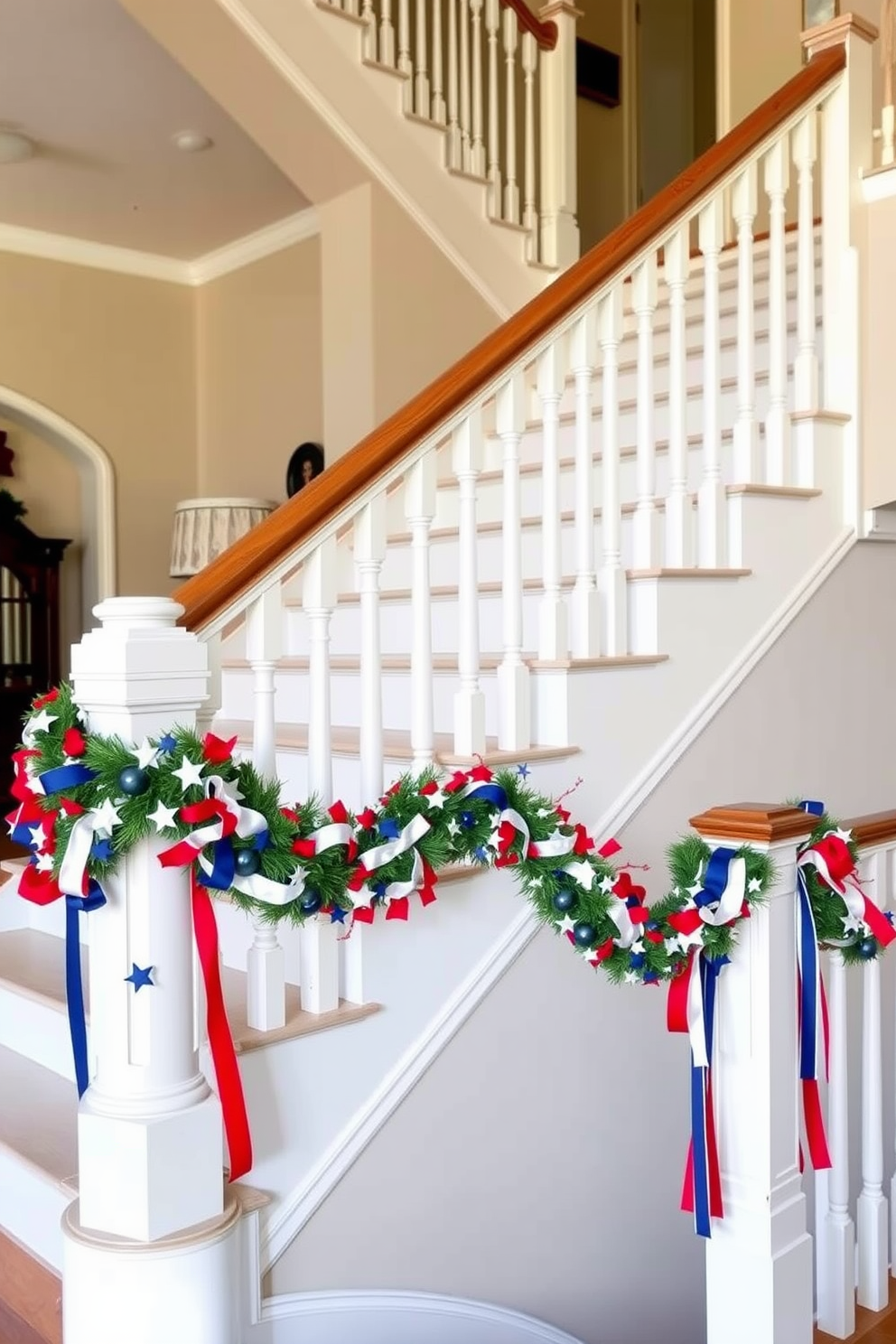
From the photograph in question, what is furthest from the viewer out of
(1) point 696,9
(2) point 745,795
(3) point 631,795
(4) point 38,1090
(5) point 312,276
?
(1) point 696,9

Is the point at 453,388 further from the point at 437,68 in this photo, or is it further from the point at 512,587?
the point at 437,68

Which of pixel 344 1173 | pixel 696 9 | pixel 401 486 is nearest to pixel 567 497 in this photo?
pixel 401 486

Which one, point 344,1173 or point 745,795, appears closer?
point 344,1173

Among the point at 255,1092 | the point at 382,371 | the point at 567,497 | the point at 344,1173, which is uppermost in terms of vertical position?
the point at 382,371

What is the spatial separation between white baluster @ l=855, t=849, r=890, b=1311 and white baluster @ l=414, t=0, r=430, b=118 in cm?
297

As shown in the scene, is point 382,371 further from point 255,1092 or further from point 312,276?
point 255,1092

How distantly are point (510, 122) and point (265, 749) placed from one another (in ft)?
10.5

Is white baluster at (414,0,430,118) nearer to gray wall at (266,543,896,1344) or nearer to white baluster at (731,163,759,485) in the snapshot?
white baluster at (731,163,759,485)

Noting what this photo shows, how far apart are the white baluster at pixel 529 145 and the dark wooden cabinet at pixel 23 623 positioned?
2535mm

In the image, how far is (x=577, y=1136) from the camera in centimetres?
252

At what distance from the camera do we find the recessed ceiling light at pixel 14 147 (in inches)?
182

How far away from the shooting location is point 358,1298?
1.98 m

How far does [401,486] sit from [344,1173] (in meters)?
2.22

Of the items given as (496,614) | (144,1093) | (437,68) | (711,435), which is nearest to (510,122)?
(437,68)
